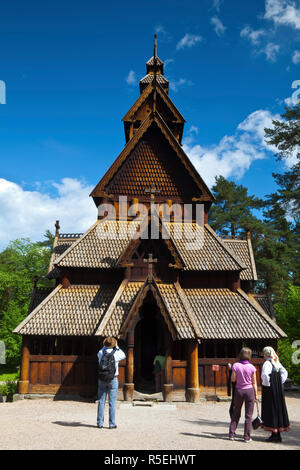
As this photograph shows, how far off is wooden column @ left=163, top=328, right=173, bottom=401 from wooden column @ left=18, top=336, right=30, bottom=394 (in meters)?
5.19

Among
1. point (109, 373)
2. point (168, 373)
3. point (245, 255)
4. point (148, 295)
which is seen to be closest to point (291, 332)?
point (245, 255)

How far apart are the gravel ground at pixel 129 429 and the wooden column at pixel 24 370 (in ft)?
3.75

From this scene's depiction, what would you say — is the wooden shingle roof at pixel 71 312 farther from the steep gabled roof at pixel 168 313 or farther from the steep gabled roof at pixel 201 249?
the steep gabled roof at pixel 201 249

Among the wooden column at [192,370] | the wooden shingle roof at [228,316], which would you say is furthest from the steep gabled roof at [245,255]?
the wooden column at [192,370]

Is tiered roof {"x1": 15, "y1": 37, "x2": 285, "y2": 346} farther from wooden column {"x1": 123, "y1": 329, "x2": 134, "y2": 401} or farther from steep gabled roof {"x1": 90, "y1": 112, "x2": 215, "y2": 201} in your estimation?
wooden column {"x1": 123, "y1": 329, "x2": 134, "y2": 401}

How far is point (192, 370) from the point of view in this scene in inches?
488

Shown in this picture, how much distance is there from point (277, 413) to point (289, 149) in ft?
76.3

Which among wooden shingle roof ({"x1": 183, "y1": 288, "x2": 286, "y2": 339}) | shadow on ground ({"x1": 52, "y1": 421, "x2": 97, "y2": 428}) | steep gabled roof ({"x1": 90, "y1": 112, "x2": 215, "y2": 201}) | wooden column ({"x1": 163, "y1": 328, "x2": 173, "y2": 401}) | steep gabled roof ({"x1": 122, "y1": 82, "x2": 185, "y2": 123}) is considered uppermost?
steep gabled roof ({"x1": 122, "y1": 82, "x2": 185, "y2": 123})

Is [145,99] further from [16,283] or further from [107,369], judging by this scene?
[16,283]

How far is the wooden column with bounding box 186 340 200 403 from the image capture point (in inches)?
483

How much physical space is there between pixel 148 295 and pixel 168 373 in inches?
112

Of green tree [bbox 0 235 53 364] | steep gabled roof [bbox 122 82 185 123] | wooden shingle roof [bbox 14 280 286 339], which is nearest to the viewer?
wooden shingle roof [bbox 14 280 286 339]

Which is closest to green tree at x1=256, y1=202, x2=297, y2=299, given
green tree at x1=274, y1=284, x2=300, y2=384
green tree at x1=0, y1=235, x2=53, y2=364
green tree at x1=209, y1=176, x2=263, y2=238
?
green tree at x1=209, y1=176, x2=263, y2=238
